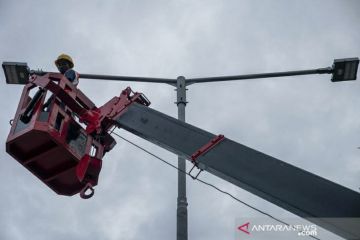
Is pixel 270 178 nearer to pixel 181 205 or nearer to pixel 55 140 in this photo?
pixel 181 205

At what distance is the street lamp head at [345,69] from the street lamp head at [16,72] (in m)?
5.40

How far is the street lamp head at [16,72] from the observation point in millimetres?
9102

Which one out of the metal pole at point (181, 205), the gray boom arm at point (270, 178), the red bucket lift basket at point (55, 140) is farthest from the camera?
the metal pole at point (181, 205)

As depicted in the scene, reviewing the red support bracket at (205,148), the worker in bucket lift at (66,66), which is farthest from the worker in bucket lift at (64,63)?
Result: the red support bracket at (205,148)

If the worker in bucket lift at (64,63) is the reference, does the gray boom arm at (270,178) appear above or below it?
below

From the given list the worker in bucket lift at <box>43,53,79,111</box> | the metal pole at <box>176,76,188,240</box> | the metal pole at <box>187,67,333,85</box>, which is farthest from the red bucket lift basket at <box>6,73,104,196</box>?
the metal pole at <box>187,67,333,85</box>

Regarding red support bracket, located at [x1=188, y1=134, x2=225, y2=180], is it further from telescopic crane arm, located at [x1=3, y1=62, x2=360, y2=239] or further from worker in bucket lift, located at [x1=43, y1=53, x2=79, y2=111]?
worker in bucket lift, located at [x1=43, y1=53, x2=79, y2=111]

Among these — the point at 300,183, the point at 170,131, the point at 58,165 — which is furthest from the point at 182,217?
the point at 300,183

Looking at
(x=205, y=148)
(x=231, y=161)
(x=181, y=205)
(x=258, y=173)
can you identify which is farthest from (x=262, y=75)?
(x=258, y=173)

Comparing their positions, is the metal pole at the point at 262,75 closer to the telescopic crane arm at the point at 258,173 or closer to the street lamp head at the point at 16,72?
the telescopic crane arm at the point at 258,173

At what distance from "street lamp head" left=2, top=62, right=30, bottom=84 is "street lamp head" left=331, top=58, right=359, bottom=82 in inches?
213

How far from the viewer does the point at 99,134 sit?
7.51 meters

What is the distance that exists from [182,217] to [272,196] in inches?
85.5

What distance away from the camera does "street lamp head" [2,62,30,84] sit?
9102 mm
